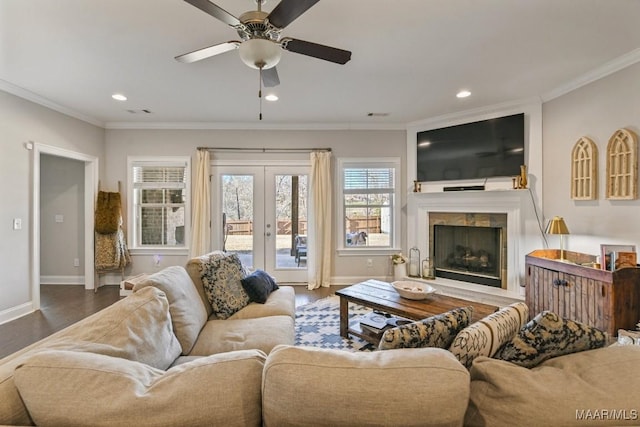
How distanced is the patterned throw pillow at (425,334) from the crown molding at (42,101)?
15.6 ft

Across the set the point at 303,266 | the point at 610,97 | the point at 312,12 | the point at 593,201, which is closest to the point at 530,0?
the point at 312,12

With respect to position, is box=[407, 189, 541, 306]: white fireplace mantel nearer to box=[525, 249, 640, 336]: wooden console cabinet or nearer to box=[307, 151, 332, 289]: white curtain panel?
box=[525, 249, 640, 336]: wooden console cabinet

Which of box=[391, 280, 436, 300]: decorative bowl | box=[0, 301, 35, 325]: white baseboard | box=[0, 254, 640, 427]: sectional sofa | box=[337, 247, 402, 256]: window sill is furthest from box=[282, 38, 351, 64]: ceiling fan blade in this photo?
box=[0, 301, 35, 325]: white baseboard

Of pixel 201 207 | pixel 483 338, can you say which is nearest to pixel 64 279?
pixel 201 207

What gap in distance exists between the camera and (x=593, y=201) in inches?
121

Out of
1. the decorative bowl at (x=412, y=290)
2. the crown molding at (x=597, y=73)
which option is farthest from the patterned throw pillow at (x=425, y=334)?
the crown molding at (x=597, y=73)

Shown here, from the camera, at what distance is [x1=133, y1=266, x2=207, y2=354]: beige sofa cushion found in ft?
5.67

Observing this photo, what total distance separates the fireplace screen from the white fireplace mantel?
15 centimetres

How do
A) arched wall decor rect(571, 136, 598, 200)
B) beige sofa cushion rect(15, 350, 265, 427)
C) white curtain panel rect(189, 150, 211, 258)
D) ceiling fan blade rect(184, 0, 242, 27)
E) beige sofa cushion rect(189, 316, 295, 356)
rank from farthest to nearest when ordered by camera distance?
white curtain panel rect(189, 150, 211, 258)
arched wall decor rect(571, 136, 598, 200)
beige sofa cushion rect(189, 316, 295, 356)
ceiling fan blade rect(184, 0, 242, 27)
beige sofa cushion rect(15, 350, 265, 427)

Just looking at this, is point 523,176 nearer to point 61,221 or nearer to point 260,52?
point 260,52

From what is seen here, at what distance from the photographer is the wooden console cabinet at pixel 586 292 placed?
243 centimetres

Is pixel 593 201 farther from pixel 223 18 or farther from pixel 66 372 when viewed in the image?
pixel 66 372

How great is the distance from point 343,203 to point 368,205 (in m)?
0.44

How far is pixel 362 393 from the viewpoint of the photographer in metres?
0.75
